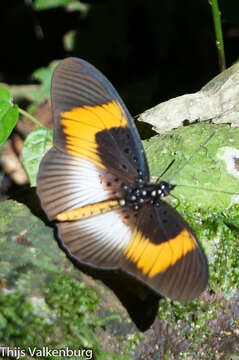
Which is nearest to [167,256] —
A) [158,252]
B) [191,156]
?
[158,252]

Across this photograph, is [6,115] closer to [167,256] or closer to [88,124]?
[88,124]

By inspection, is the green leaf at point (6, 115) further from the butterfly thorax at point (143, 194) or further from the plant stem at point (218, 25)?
the plant stem at point (218, 25)

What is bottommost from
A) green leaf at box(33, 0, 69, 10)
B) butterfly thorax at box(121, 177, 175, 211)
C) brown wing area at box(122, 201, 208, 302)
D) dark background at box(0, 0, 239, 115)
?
dark background at box(0, 0, 239, 115)

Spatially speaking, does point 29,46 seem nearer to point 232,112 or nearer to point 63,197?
point 232,112

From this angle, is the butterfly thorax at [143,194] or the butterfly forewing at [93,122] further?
the butterfly forewing at [93,122]

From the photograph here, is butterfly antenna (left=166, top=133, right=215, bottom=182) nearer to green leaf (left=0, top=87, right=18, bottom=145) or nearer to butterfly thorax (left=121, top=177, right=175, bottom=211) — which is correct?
butterfly thorax (left=121, top=177, right=175, bottom=211)

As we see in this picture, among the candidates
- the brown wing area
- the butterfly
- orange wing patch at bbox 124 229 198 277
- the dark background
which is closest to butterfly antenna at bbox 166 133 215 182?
the butterfly

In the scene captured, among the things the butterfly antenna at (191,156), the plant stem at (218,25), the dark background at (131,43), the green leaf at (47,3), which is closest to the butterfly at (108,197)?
the butterfly antenna at (191,156)
